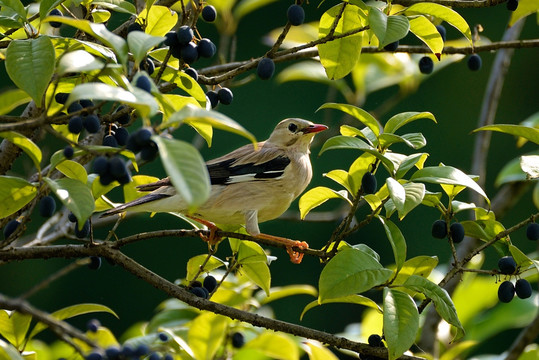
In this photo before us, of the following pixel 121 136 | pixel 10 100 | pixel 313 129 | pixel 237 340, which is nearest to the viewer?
pixel 121 136

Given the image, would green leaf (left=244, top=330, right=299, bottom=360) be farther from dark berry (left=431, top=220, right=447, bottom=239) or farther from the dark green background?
the dark green background

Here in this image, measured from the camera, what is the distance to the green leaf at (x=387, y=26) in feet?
7.18

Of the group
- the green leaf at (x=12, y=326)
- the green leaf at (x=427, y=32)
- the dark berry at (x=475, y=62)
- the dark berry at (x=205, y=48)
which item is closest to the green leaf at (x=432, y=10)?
the green leaf at (x=427, y=32)

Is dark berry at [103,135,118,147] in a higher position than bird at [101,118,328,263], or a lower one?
higher

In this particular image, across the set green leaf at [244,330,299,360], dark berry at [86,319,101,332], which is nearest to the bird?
green leaf at [244,330,299,360]

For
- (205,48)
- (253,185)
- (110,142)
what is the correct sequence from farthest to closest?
1. (253,185)
2. (205,48)
3. (110,142)

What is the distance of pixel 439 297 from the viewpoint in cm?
221

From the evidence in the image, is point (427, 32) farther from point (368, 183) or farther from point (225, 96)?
point (225, 96)

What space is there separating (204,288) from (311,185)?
4.56 metres

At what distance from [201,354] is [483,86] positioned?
23.2 ft

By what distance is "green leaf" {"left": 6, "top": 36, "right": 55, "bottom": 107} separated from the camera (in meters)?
1.90

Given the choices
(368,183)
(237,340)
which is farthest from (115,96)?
(237,340)

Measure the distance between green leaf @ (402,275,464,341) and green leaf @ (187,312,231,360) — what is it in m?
0.82

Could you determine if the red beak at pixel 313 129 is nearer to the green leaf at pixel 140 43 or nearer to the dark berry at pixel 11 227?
the dark berry at pixel 11 227
